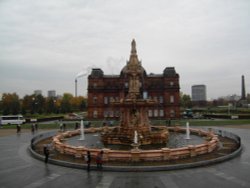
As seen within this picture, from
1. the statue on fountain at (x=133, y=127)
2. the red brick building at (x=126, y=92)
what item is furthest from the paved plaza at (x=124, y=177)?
the red brick building at (x=126, y=92)

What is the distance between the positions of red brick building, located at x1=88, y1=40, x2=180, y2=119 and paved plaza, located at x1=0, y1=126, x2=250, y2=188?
5443 cm

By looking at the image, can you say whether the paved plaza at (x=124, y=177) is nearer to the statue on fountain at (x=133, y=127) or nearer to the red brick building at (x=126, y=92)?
the statue on fountain at (x=133, y=127)

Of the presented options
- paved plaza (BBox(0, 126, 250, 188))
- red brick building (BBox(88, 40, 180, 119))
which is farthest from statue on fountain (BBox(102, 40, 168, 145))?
red brick building (BBox(88, 40, 180, 119))

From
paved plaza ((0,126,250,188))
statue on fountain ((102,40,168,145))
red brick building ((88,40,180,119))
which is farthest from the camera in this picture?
red brick building ((88,40,180,119))

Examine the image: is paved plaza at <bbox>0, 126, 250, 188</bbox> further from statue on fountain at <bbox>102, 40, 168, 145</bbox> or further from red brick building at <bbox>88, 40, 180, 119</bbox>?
red brick building at <bbox>88, 40, 180, 119</bbox>

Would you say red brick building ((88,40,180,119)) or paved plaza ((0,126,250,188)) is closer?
paved plaza ((0,126,250,188))

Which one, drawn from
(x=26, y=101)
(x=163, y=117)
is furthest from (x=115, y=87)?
(x=26, y=101)

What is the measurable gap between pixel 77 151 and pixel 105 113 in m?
54.1

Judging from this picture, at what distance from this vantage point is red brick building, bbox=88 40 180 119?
73.2 m

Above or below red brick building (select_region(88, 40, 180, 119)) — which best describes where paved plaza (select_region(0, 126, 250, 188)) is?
below

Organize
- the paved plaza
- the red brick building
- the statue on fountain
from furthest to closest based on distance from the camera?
the red brick building, the statue on fountain, the paved plaza

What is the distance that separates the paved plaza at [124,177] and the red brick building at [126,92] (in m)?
54.4

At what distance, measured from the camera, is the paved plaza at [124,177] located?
1405 cm

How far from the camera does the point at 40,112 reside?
95.6m
